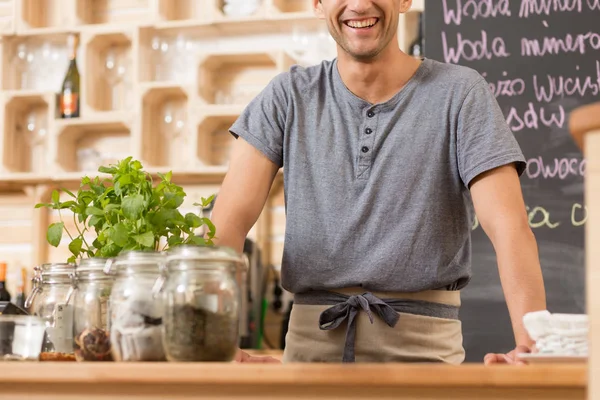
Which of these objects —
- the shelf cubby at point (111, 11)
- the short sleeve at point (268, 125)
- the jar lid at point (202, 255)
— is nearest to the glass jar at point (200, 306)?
the jar lid at point (202, 255)

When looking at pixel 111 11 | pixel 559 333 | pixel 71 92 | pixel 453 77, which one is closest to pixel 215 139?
pixel 71 92

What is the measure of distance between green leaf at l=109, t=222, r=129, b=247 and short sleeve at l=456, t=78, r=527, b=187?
667 mm

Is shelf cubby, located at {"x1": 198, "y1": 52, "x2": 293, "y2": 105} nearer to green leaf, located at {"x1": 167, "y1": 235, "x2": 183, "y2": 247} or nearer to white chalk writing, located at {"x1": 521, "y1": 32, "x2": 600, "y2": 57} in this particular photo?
white chalk writing, located at {"x1": 521, "y1": 32, "x2": 600, "y2": 57}

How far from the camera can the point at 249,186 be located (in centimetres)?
174

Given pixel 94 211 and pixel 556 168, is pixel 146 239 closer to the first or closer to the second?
pixel 94 211

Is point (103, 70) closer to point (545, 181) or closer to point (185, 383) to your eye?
point (545, 181)

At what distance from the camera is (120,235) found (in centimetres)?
119

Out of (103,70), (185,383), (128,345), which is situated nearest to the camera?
(185,383)

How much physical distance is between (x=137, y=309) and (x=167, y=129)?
2493 mm

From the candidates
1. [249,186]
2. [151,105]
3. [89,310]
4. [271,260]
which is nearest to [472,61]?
[271,260]

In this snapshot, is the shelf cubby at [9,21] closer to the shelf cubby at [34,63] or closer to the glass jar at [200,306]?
the shelf cubby at [34,63]

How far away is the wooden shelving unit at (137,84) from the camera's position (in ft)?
10.8

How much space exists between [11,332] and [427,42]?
215cm

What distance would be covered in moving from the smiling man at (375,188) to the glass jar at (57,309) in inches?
17.2
